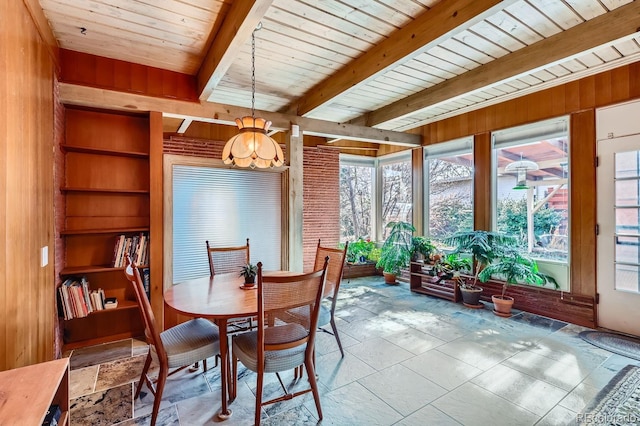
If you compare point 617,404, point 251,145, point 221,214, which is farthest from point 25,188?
point 617,404

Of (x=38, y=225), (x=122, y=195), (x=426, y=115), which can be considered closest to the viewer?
(x=38, y=225)

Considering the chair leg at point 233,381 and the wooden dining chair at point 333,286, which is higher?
the wooden dining chair at point 333,286

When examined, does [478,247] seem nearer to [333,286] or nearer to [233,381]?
[333,286]

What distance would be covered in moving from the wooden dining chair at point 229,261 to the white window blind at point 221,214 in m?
0.58

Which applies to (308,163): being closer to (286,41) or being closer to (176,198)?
(176,198)

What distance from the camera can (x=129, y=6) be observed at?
2.08m

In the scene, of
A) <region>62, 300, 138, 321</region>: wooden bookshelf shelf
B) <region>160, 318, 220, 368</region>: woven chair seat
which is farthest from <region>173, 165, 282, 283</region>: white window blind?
<region>160, 318, 220, 368</region>: woven chair seat

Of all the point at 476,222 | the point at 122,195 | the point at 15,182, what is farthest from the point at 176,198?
the point at 476,222

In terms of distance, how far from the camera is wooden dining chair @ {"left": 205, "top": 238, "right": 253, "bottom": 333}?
301 cm

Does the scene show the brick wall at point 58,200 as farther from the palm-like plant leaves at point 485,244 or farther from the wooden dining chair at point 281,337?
the palm-like plant leaves at point 485,244

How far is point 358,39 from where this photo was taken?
2547 mm

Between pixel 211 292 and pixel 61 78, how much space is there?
2360 mm

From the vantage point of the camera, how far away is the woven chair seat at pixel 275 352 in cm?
183

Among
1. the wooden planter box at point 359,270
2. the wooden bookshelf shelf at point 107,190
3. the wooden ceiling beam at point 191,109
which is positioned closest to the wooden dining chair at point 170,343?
the wooden bookshelf shelf at point 107,190
